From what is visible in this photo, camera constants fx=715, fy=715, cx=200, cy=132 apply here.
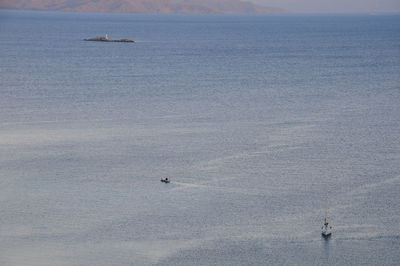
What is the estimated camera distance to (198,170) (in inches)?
2579

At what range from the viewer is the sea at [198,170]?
49.5 m

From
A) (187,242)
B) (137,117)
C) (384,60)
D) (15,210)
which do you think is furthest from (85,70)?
(187,242)

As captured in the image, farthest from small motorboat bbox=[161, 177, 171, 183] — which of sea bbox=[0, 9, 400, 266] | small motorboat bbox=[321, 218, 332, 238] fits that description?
small motorboat bbox=[321, 218, 332, 238]

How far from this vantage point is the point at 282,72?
13250 centimetres

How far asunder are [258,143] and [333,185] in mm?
14571

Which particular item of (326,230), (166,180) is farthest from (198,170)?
(326,230)

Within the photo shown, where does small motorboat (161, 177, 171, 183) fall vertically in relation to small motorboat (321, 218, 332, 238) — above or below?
above

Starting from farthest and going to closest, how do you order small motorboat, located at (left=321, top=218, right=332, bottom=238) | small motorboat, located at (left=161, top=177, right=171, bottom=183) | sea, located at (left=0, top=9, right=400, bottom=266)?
1. small motorboat, located at (left=161, top=177, right=171, bottom=183)
2. small motorboat, located at (left=321, top=218, right=332, bottom=238)
3. sea, located at (left=0, top=9, right=400, bottom=266)

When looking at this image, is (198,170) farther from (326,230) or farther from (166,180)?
(326,230)

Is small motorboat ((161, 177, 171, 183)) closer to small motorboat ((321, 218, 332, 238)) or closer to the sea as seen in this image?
the sea

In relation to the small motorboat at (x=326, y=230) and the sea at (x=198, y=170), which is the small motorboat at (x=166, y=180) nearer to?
the sea at (x=198, y=170)

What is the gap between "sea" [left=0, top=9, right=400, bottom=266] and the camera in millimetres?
49500

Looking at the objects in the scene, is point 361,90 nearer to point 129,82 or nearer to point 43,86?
point 129,82

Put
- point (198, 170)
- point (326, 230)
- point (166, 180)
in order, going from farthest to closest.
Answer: point (198, 170), point (166, 180), point (326, 230)
